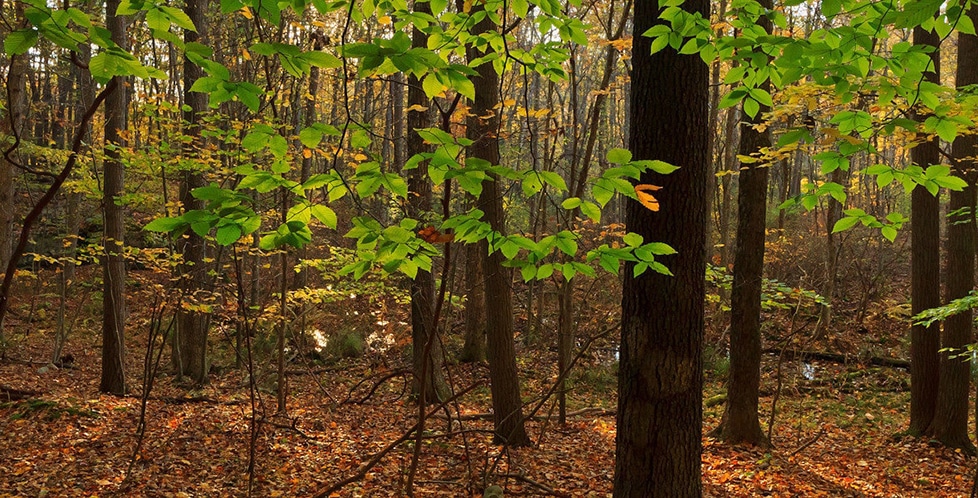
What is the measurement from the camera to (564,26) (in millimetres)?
2990

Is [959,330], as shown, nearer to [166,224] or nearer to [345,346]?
[166,224]

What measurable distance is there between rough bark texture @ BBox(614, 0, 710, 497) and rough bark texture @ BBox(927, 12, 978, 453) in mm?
6885

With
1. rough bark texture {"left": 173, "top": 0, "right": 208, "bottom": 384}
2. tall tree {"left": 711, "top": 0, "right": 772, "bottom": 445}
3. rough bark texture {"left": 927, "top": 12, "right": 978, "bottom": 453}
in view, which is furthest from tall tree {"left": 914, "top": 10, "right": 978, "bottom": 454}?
rough bark texture {"left": 173, "top": 0, "right": 208, "bottom": 384}

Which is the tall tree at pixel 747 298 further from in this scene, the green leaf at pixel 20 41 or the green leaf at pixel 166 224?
the green leaf at pixel 20 41

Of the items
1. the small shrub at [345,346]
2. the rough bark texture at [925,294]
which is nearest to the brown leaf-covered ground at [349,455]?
the rough bark texture at [925,294]

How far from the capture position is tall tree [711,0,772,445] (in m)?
7.05

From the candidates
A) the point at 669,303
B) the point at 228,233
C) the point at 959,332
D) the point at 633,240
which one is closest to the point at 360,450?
the point at 669,303

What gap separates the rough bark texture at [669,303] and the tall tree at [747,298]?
4662mm

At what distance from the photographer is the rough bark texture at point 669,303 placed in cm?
264

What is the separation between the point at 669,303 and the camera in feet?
8.68

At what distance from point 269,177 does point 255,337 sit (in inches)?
486

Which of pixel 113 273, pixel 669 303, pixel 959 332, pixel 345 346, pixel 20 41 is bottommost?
pixel 345 346

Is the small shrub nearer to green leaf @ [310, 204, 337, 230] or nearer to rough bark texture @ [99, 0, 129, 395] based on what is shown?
rough bark texture @ [99, 0, 129, 395]

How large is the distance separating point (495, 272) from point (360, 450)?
2.60m
